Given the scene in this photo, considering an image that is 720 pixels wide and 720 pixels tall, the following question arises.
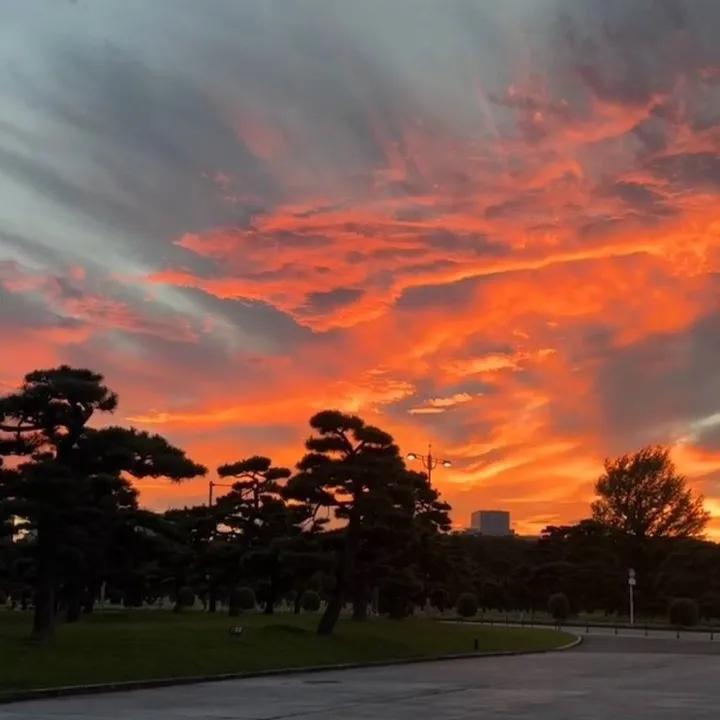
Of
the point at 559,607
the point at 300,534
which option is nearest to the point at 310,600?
the point at 559,607

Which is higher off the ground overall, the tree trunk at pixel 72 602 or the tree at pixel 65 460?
the tree at pixel 65 460

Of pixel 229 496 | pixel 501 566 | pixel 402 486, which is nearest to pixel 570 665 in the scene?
pixel 402 486

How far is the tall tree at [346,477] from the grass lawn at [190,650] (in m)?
2.76

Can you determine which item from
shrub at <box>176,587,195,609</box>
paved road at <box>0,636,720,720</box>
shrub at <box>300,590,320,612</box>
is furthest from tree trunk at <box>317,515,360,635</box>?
shrub at <box>300,590,320,612</box>

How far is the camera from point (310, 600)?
2776 inches

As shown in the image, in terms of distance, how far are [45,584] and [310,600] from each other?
148 feet

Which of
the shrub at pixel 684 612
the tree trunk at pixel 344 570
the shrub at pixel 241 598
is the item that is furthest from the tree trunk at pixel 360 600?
the shrub at pixel 684 612

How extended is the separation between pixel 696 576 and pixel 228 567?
1285 inches

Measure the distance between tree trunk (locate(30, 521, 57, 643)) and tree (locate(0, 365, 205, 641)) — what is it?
26 millimetres

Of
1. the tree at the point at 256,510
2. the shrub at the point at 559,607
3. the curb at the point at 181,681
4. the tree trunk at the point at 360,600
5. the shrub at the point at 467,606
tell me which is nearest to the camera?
the curb at the point at 181,681

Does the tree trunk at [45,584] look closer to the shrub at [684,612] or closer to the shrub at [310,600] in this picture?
the shrub at [310,600]

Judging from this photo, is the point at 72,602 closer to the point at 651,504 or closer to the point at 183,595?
the point at 183,595

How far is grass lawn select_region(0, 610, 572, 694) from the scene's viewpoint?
21938 millimetres

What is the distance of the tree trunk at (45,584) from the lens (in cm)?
2669
